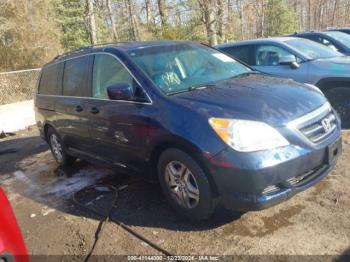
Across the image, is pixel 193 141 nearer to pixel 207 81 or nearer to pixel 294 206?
pixel 207 81

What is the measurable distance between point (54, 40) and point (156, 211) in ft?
48.6

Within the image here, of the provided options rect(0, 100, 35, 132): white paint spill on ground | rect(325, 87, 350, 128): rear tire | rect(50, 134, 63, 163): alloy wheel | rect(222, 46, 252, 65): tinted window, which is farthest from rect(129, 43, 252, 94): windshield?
rect(0, 100, 35, 132): white paint spill on ground

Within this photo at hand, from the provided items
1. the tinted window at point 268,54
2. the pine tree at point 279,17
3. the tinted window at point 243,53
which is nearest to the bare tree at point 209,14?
the tinted window at point 243,53

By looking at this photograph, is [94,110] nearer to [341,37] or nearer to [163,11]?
[341,37]

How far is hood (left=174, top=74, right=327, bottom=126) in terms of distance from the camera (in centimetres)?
329

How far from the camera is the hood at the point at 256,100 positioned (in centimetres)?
329

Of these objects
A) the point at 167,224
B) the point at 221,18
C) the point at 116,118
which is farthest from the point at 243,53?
the point at 221,18

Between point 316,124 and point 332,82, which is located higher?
point 316,124

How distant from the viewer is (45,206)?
472 centimetres

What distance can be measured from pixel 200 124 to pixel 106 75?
1.69 meters

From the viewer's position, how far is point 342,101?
636 cm

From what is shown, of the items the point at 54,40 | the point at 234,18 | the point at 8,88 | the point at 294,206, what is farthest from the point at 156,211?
the point at 234,18

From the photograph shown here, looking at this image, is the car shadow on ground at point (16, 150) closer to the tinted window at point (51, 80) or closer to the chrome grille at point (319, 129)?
the tinted window at point (51, 80)

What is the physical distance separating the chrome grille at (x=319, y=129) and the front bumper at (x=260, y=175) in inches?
5.5
